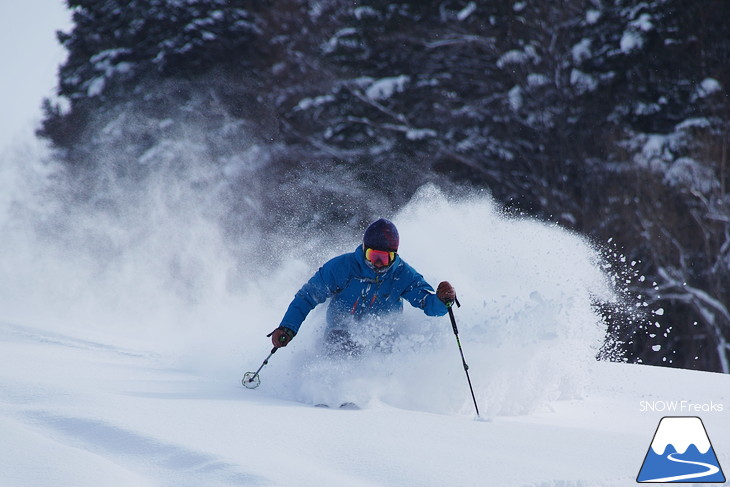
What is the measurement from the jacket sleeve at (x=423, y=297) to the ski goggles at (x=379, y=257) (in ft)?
1.17

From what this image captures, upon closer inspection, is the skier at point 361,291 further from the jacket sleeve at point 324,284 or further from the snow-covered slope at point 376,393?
the snow-covered slope at point 376,393

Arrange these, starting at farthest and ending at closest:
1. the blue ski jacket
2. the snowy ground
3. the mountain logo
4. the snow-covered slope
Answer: the blue ski jacket, the mountain logo, the snow-covered slope, the snowy ground

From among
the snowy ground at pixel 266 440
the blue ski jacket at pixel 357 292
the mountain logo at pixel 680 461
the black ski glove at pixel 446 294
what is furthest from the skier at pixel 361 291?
the mountain logo at pixel 680 461

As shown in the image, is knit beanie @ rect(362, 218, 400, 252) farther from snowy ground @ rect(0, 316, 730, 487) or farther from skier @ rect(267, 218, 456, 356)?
snowy ground @ rect(0, 316, 730, 487)

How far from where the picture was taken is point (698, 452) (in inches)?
154

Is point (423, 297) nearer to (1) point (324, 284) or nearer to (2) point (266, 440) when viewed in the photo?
(1) point (324, 284)

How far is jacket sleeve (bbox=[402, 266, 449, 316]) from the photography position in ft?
18.5

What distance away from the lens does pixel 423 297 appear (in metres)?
5.70

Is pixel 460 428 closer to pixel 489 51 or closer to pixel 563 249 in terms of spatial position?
pixel 563 249

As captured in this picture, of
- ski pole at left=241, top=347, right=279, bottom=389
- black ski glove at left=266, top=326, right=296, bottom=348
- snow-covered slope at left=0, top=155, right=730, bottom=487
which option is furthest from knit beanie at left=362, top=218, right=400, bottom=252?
ski pole at left=241, top=347, right=279, bottom=389

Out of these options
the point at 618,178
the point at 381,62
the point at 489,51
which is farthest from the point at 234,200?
the point at 618,178

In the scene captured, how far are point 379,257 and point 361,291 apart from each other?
1.13 ft

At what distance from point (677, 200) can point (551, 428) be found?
11319 millimetres

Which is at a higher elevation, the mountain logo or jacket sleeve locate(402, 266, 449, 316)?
the mountain logo
